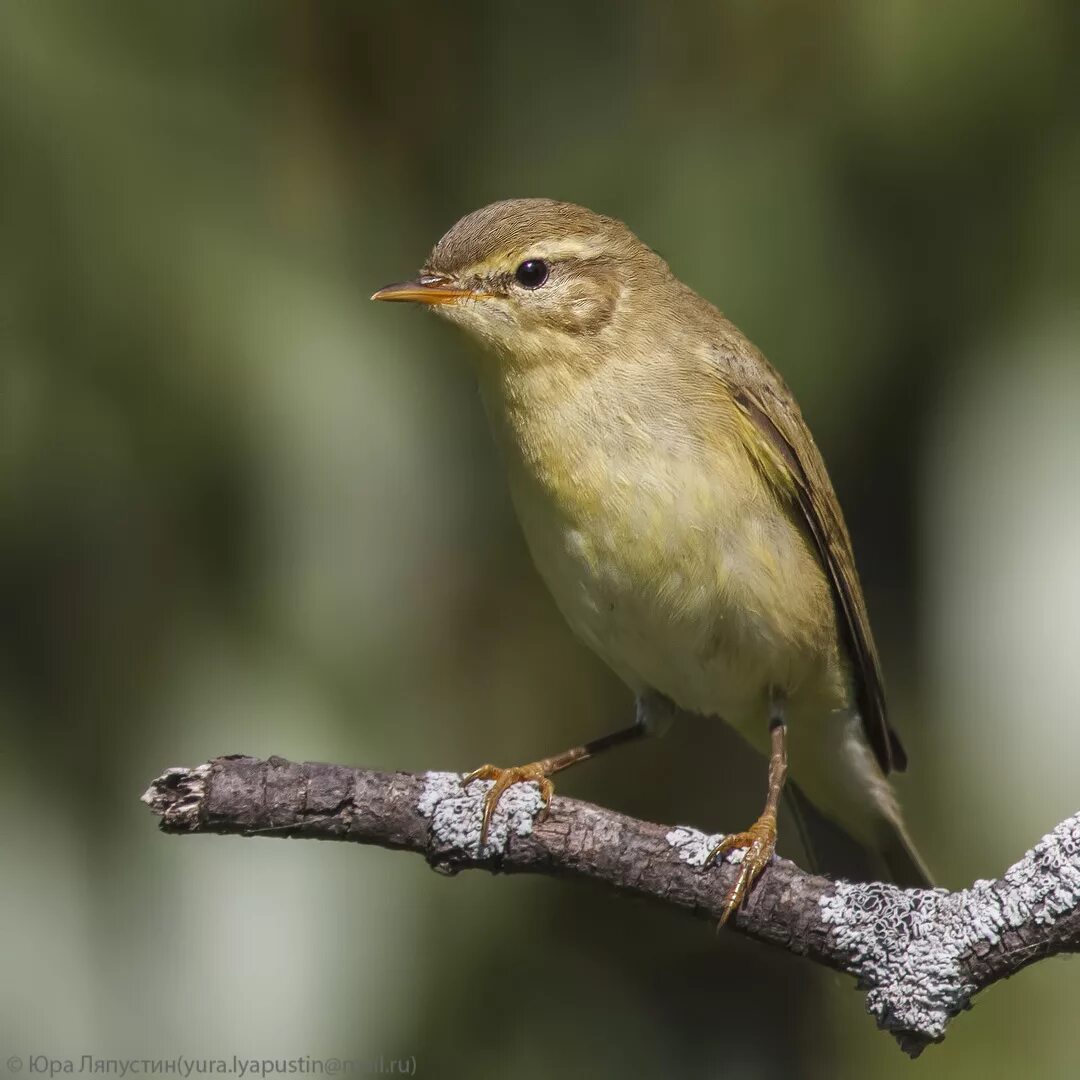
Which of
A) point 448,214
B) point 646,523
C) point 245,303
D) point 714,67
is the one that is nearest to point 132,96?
point 245,303

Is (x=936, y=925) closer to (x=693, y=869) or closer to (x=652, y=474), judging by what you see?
(x=693, y=869)

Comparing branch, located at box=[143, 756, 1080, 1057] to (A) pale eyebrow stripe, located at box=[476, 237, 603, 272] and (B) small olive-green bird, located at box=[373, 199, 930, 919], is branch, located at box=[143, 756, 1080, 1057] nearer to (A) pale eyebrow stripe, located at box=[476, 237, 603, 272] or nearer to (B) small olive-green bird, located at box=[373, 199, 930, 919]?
(B) small olive-green bird, located at box=[373, 199, 930, 919]

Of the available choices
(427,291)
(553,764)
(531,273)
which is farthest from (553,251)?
(553,764)

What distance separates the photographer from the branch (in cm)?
253

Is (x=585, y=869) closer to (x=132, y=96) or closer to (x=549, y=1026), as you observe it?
(x=549, y=1026)

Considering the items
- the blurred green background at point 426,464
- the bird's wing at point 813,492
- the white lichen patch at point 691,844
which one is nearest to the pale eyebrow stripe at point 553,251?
the blurred green background at point 426,464

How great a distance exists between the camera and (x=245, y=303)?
3.74 metres

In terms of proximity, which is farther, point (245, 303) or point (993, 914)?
point (245, 303)

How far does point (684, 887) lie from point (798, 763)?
49.3 inches

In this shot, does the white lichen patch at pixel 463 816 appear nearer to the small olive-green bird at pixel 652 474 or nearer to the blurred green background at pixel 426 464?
the small olive-green bird at pixel 652 474

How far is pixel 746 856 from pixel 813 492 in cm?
93

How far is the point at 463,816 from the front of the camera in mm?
2770

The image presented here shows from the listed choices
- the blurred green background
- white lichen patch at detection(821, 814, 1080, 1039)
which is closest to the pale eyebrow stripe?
the blurred green background

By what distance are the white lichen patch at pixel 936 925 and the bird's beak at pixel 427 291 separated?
1.52 metres
